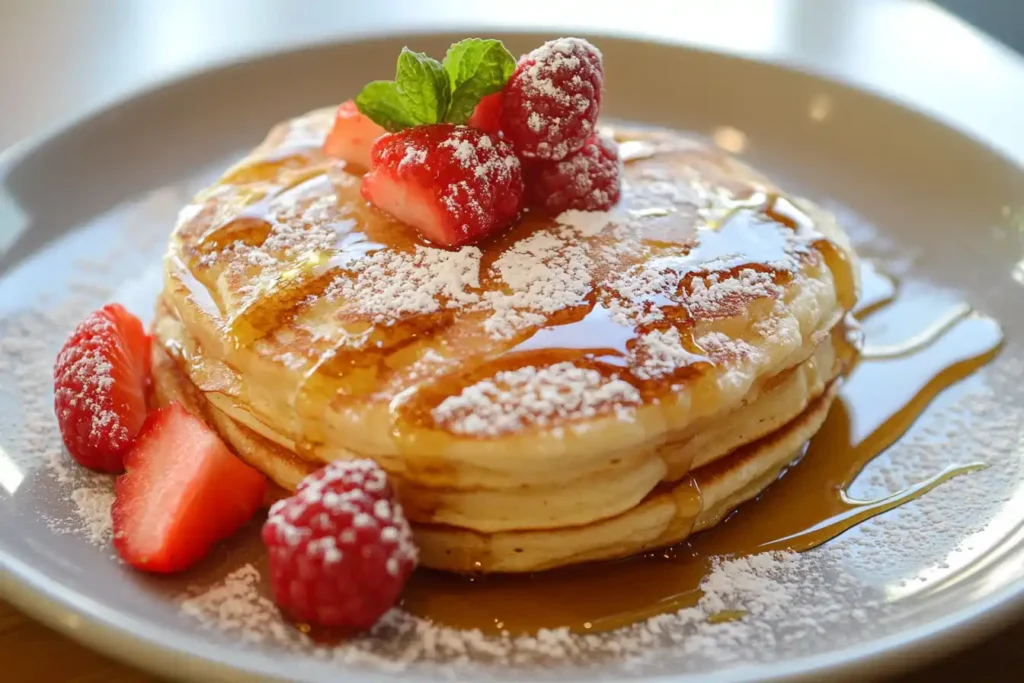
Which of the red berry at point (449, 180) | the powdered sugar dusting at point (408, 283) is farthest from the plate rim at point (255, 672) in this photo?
the red berry at point (449, 180)

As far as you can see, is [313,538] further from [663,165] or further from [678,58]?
[678,58]

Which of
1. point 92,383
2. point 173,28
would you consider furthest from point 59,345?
point 173,28

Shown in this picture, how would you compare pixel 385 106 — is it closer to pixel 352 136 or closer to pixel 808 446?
pixel 352 136

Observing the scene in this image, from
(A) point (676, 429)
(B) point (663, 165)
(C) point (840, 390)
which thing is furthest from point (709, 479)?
(B) point (663, 165)

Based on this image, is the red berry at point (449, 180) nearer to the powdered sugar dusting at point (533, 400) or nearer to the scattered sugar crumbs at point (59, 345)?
the powdered sugar dusting at point (533, 400)

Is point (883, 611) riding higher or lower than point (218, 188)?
lower

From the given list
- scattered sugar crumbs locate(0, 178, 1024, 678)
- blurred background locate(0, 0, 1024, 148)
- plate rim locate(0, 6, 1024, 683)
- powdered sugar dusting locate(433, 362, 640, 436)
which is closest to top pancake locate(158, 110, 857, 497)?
powdered sugar dusting locate(433, 362, 640, 436)

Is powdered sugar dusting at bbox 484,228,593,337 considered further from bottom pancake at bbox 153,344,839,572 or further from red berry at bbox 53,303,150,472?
red berry at bbox 53,303,150,472
